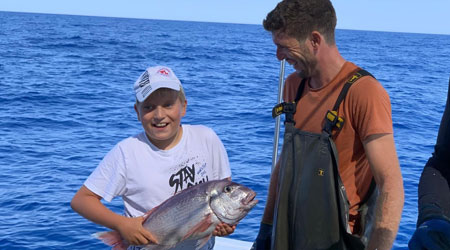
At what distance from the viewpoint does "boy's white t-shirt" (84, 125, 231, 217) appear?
9.55ft

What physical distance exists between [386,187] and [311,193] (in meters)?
0.37

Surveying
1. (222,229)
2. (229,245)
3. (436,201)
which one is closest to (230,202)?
(222,229)

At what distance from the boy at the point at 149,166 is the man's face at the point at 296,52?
570mm

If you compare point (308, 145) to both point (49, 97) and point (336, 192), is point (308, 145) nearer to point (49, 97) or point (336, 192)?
point (336, 192)

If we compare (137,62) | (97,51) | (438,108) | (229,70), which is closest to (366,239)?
(438,108)

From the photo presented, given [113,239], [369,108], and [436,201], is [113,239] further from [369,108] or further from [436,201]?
[436,201]

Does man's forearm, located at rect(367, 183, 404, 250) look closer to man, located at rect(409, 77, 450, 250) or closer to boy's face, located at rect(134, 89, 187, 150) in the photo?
man, located at rect(409, 77, 450, 250)

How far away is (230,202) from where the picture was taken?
8.98 ft

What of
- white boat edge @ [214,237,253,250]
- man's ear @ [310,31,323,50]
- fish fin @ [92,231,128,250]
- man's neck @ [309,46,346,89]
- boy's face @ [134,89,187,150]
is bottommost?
white boat edge @ [214,237,253,250]

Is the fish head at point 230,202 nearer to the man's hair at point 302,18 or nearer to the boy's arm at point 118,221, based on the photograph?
the boy's arm at point 118,221

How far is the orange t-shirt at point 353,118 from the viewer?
8.63 feet

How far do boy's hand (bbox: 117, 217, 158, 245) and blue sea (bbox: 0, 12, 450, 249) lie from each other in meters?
5.00

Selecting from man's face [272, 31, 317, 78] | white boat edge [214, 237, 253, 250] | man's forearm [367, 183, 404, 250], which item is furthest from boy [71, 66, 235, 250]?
white boat edge [214, 237, 253, 250]

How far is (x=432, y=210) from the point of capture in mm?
1982
